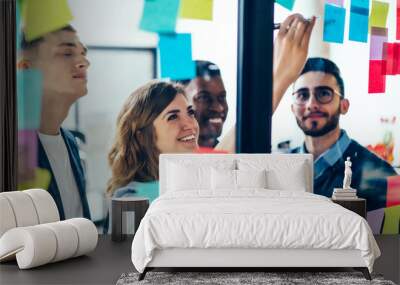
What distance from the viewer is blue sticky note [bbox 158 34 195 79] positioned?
289 inches

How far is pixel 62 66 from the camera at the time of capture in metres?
7.29

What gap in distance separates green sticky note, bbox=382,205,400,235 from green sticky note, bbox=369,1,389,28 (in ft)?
6.62

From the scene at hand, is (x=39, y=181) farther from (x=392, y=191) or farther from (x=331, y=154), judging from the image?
(x=392, y=191)

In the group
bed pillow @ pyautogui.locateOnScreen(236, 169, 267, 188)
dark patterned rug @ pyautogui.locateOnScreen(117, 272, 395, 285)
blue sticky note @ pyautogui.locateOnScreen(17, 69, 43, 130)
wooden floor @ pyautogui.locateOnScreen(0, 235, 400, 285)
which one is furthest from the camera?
blue sticky note @ pyautogui.locateOnScreen(17, 69, 43, 130)

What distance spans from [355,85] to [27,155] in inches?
143

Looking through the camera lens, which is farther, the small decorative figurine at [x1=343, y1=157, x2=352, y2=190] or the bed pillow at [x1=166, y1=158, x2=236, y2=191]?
the small decorative figurine at [x1=343, y1=157, x2=352, y2=190]

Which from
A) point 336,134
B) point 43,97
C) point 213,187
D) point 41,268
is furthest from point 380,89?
point 41,268

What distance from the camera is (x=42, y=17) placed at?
727 centimetres

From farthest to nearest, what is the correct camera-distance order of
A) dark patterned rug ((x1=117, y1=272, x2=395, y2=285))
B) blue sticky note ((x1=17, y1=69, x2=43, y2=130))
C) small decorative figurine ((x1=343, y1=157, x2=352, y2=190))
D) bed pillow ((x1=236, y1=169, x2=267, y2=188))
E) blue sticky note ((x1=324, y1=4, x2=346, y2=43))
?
1. blue sticky note ((x1=324, y1=4, x2=346, y2=43))
2. blue sticky note ((x1=17, y1=69, x2=43, y2=130))
3. small decorative figurine ((x1=343, y1=157, x2=352, y2=190))
4. bed pillow ((x1=236, y1=169, x2=267, y2=188))
5. dark patterned rug ((x1=117, y1=272, x2=395, y2=285))

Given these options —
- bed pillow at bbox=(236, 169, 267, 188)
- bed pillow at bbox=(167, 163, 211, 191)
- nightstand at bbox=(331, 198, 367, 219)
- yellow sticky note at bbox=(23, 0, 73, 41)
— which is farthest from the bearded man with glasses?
yellow sticky note at bbox=(23, 0, 73, 41)

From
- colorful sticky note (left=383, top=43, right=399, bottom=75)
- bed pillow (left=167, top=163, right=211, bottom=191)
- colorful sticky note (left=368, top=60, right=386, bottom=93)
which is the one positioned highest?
colorful sticky note (left=383, top=43, right=399, bottom=75)

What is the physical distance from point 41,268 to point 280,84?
3.36 meters

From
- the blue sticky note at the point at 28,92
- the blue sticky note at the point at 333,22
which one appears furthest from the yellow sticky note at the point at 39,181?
the blue sticky note at the point at 333,22

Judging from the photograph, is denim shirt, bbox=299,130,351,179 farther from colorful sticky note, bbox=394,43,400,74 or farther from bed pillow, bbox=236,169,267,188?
bed pillow, bbox=236,169,267,188
